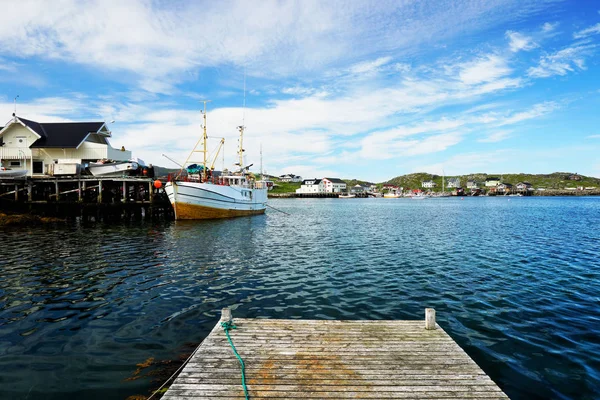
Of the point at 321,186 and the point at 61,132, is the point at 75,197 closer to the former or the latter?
the point at 61,132

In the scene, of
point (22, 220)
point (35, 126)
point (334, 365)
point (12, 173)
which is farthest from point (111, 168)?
point (334, 365)

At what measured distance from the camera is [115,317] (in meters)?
10.2

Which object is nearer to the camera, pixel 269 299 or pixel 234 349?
pixel 234 349

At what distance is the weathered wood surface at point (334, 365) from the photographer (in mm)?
5398

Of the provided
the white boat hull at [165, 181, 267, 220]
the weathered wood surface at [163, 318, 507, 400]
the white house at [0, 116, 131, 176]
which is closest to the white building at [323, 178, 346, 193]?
the white boat hull at [165, 181, 267, 220]

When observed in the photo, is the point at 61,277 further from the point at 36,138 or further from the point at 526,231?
the point at 36,138

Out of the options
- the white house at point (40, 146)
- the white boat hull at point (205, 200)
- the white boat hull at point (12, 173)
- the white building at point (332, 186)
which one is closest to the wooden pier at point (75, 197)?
the white boat hull at point (12, 173)

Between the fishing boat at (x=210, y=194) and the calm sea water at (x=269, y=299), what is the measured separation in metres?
13.4

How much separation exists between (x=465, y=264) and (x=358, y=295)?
8.78m

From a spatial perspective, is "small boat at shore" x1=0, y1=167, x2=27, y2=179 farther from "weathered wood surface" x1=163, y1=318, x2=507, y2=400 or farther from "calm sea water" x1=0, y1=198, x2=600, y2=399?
"weathered wood surface" x1=163, y1=318, x2=507, y2=400

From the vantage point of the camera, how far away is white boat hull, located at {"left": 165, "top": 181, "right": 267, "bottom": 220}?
3712cm

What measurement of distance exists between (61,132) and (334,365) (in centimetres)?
5471

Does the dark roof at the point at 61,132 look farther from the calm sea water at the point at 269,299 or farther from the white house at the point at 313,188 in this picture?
the white house at the point at 313,188

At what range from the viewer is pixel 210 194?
39.6 metres
